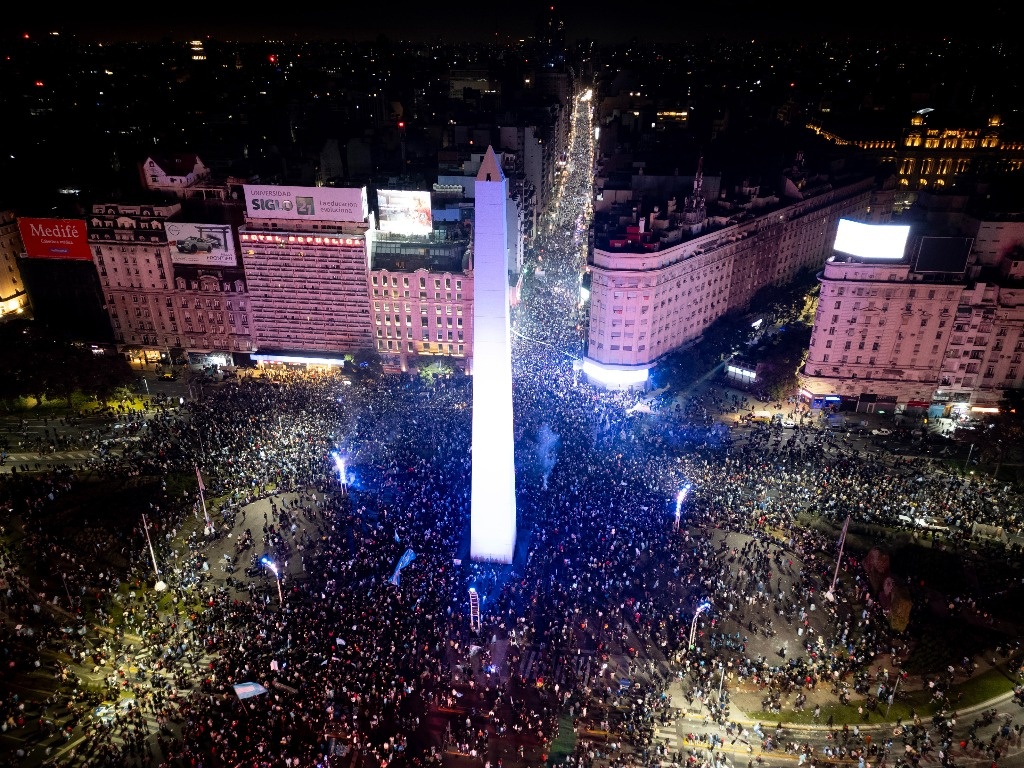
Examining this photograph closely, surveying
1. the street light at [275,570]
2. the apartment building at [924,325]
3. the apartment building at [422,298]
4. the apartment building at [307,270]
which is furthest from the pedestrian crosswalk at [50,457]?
the apartment building at [924,325]

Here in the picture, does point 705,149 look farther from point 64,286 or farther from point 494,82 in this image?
point 64,286

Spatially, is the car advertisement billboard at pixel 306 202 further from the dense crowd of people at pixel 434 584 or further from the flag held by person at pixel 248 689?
the flag held by person at pixel 248 689

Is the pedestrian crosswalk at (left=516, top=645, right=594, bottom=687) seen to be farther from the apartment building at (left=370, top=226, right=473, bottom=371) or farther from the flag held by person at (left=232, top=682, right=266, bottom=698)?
the apartment building at (left=370, top=226, right=473, bottom=371)

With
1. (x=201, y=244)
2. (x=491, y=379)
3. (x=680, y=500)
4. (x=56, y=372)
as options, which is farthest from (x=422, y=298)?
(x=680, y=500)

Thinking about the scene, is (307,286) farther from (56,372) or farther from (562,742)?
(562,742)

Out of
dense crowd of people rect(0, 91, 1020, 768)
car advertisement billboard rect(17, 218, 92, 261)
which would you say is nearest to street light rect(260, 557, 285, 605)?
dense crowd of people rect(0, 91, 1020, 768)

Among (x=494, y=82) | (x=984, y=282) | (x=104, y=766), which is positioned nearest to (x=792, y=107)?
(x=494, y=82)
